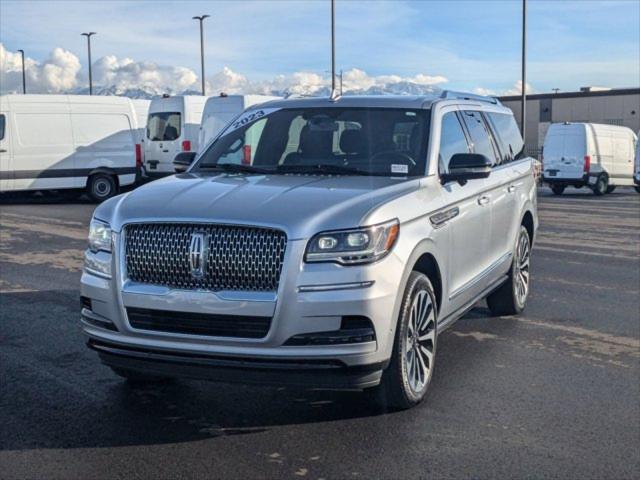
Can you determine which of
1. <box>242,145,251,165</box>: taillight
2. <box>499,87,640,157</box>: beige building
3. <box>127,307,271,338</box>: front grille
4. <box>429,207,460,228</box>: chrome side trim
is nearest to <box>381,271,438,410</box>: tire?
<box>429,207,460,228</box>: chrome side trim

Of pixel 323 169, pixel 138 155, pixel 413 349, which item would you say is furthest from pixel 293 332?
pixel 138 155

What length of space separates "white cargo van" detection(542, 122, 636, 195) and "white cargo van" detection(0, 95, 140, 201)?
13243mm

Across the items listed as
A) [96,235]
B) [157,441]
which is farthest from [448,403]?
[96,235]

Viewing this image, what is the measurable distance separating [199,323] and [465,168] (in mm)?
2206

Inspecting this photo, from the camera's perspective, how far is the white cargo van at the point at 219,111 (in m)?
21.6

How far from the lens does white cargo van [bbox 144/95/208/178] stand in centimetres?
2402

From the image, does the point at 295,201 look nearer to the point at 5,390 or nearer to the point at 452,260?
the point at 452,260

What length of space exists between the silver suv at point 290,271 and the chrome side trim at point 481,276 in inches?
2.7

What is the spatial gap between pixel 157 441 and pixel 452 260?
2221 mm

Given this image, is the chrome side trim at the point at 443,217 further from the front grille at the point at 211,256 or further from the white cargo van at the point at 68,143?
the white cargo van at the point at 68,143

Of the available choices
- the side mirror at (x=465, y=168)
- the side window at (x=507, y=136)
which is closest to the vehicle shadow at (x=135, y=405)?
the side mirror at (x=465, y=168)

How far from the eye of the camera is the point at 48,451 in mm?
4305

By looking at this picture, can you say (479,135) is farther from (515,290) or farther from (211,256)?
(211,256)

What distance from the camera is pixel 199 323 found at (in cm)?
442
